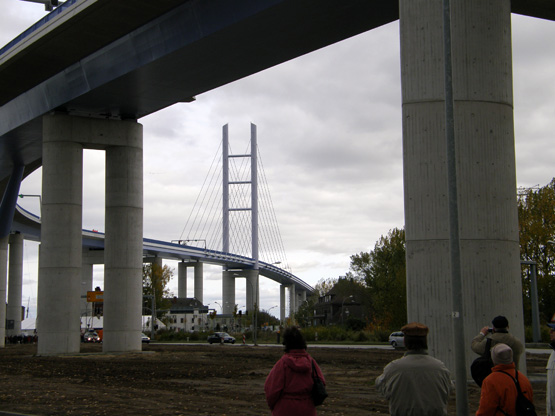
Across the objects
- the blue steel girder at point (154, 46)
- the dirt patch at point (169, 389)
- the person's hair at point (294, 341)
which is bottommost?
the dirt patch at point (169, 389)

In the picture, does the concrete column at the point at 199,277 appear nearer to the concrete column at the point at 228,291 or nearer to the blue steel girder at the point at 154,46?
the concrete column at the point at 228,291

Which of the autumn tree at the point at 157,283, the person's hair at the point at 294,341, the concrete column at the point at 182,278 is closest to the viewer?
the person's hair at the point at 294,341

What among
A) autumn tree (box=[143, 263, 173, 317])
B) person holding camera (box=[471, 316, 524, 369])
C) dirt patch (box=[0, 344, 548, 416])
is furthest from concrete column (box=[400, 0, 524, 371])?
autumn tree (box=[143, 263, 173, 317])

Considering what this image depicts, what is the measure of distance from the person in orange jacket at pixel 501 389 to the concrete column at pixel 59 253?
102 ft

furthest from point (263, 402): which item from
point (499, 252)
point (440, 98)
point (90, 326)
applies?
point (90, 326)

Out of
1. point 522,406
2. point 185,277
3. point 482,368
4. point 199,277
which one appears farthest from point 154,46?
point 199,277

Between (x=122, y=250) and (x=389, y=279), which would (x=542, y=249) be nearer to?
(x=389, y=279)

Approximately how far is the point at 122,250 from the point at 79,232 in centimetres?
231

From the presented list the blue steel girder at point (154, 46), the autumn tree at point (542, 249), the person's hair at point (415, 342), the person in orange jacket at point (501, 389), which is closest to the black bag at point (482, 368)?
the person in orange jacket at point (501, 389)

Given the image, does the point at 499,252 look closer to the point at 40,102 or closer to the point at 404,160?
the point at 404,160

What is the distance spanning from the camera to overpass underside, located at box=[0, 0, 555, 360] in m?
16.1

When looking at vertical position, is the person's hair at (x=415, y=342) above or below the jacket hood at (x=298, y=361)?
above

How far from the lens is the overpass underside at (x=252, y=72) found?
1611 centimetres

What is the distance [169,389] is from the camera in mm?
18031
